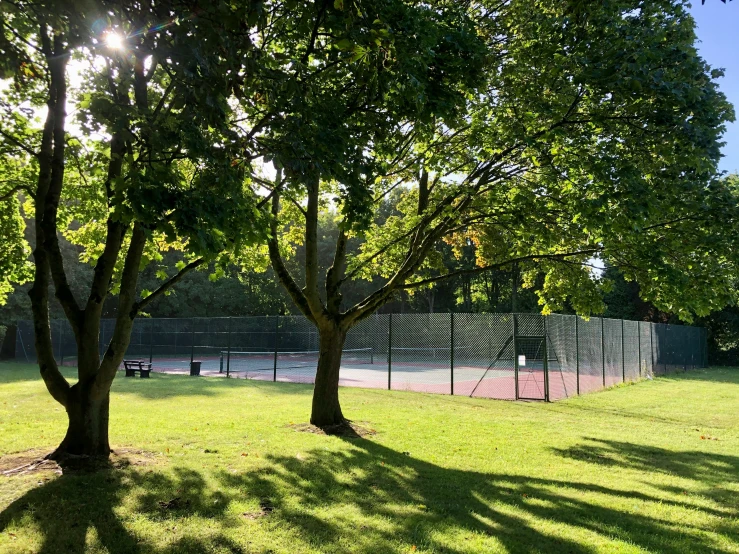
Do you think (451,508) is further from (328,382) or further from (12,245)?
(12,245)

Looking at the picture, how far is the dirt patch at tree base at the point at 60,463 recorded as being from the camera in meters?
6.34

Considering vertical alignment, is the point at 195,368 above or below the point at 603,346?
below

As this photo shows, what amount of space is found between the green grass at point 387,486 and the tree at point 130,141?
169 centimetres

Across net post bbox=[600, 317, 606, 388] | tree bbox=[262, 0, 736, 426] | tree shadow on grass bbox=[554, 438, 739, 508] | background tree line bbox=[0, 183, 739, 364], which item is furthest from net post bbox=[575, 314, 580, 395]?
background tree line bbox=[0, 183, 739, 364]

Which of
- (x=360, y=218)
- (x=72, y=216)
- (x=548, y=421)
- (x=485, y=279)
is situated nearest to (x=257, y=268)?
(x=72, y=216)

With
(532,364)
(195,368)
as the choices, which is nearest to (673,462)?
(532,364)

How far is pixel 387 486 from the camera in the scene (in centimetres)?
631

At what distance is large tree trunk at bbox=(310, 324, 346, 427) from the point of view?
996cm

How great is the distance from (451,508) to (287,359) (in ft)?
80.6

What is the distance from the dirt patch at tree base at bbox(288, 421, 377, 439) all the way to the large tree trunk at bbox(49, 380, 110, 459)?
3713mm

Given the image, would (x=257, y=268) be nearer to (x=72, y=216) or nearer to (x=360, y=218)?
(x=72, y=216)

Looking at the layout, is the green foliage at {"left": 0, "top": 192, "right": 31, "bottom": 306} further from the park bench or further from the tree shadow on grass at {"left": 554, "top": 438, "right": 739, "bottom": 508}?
the park bench

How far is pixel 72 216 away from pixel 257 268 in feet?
12.2

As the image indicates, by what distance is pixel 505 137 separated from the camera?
7754 millimetres
